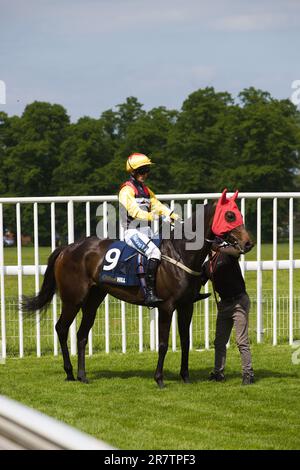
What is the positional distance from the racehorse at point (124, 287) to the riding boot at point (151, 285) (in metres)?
0.05

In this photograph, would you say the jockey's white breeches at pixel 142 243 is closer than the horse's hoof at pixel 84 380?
Yes

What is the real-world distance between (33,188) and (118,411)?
65.3m

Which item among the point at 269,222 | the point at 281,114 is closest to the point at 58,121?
the point at 281,114

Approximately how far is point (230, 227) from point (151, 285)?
100 cm

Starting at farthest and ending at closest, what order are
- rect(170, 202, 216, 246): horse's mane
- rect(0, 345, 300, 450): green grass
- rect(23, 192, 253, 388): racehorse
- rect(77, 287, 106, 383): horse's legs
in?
rect(77, 287, 106, 383): horse's legs < rect(23, 192, 253, 388): racehorse < rect(170, 202, 216, 246): horse's mane < rect(0, 345, 300, 450): green grass

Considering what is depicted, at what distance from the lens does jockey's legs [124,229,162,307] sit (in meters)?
7.19

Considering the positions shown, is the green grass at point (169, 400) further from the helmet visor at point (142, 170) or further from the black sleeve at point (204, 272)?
the helmet visor at point (142, 170)

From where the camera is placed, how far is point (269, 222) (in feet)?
177

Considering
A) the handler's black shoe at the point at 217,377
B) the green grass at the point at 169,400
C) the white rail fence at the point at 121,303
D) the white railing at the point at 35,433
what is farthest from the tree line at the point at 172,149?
the white railing at the point at 35,433

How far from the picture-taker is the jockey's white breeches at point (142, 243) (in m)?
7.18

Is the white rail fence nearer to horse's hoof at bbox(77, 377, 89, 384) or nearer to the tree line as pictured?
horse's hoof at bbox(77, 377, 89, 384)

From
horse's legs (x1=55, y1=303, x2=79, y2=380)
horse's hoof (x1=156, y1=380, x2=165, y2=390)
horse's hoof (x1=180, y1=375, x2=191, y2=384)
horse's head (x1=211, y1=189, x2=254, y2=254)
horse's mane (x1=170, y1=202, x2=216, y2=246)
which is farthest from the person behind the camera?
horse's legs (x1=55, y1=303, x2=79, y2=380)

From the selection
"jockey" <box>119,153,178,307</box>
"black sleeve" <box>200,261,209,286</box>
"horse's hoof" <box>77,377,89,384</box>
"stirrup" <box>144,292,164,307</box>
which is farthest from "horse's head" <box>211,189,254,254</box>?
"horse's hoof" <box>77,377,89,384</box>
